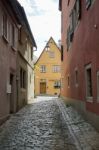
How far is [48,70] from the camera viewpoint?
67125 mm

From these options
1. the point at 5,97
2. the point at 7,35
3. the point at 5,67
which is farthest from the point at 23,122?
the point at 7,35

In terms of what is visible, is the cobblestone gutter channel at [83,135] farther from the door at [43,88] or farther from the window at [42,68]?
the window at [42,68]

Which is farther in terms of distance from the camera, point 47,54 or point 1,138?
point 47,54

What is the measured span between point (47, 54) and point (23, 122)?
2031 inches

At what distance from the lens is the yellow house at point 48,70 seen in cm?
6562

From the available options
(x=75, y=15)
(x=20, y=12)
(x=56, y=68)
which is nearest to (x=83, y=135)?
(x=75, y=15)

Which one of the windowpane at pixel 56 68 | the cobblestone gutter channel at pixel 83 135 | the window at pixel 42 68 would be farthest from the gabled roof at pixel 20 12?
the windowpane at pixel 56 68

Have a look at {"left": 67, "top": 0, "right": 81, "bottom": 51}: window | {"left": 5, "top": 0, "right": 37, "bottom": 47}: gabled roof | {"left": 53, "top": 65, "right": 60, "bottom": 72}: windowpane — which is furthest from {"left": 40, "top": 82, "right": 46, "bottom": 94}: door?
{"left": 67, "top": 0, "right": 81, "bottom": 51}: window

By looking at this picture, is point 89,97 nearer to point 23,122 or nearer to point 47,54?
point 23,122

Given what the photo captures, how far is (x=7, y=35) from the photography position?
17344mm

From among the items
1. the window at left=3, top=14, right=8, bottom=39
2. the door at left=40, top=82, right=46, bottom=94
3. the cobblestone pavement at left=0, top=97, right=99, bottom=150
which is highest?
the window at left=3, top=14, right=8, bottom=39

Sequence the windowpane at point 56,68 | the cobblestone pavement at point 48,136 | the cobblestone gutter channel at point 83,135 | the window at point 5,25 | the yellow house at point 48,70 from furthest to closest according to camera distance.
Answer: the windowpane at point 56,68 → the yellow house at point 48,70 → the window at point 5,25 → the cobblestone pavement at point 48,136 → the cobblestone gutter channel at point 83,135

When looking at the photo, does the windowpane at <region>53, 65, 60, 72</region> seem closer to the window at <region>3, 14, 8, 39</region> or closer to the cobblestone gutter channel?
the window at <region>3, 14, 8, 39</region>

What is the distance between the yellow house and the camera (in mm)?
65625
